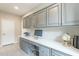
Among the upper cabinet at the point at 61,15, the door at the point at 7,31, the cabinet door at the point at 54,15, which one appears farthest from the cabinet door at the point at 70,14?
the door at the point at 7,31

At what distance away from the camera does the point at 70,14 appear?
1.76 m

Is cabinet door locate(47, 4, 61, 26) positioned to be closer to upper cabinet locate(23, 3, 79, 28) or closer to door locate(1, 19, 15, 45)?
upper cabinet locate(23, 3, 79, 28)

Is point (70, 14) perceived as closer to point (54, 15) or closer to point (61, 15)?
point (61, 15)

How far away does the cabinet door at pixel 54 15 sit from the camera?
211 centimetres

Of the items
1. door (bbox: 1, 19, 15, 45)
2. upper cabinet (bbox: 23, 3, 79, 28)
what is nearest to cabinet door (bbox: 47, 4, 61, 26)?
upper cabinet (bbox: 23, 3, 79, 28)

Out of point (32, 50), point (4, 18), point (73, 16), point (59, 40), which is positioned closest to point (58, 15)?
point (73, 16)

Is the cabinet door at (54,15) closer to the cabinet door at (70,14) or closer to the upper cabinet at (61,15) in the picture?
the upper cabinet at (61,15)

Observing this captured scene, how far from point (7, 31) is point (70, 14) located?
4968 mm

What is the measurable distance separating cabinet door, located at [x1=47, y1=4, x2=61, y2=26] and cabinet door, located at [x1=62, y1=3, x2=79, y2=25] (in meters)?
0.18

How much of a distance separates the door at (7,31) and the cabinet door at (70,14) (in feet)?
15.0

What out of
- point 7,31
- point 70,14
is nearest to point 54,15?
point 70,14

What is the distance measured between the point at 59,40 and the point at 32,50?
1301 mm

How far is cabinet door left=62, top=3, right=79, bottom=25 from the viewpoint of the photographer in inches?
64.5

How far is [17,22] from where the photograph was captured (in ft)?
21.3
